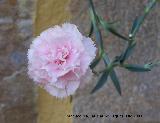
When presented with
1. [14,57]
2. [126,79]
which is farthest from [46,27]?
[126,79]

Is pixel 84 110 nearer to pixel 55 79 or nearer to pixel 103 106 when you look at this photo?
pixel 103 106

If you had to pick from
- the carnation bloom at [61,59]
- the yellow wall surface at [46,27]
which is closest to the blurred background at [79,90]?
the yellow wall surface at [46,27]

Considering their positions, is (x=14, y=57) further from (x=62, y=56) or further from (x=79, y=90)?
(x=62, y=56)

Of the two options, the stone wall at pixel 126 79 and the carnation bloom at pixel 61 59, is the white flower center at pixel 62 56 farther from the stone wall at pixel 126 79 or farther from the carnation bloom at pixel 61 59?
the stone wall at pixel 126 79

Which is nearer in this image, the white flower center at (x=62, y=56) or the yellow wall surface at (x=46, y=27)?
the white flower center at (x=62, y=56)

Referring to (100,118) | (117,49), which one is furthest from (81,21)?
(100,118)
